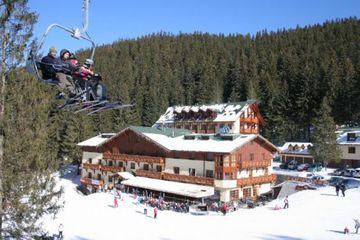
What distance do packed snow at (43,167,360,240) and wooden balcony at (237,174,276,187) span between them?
17.1 feet

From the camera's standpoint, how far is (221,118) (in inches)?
2896

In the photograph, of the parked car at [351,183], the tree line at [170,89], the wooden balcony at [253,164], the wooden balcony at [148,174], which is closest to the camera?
the tree line at [170,89]

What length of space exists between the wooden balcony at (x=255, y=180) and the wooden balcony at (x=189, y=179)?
3.27 m

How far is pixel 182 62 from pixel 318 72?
185 feet

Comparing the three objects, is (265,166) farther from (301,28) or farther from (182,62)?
(301,28)

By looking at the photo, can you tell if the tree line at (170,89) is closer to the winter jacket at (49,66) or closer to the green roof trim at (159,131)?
the winter jacket at (49,66)

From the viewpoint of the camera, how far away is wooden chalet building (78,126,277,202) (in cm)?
4616

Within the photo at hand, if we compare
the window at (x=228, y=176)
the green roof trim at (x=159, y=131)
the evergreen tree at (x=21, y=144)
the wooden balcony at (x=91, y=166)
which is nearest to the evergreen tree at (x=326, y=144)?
the green roof trim at (x=159, y=131)

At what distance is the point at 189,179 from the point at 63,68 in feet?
129

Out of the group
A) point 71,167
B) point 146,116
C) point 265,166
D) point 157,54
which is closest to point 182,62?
point 157,54

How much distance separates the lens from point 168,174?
5175cm

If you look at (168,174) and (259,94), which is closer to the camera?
(168,174)

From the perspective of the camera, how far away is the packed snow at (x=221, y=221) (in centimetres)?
2942

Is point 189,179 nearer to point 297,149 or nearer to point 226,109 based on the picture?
point 297,149
